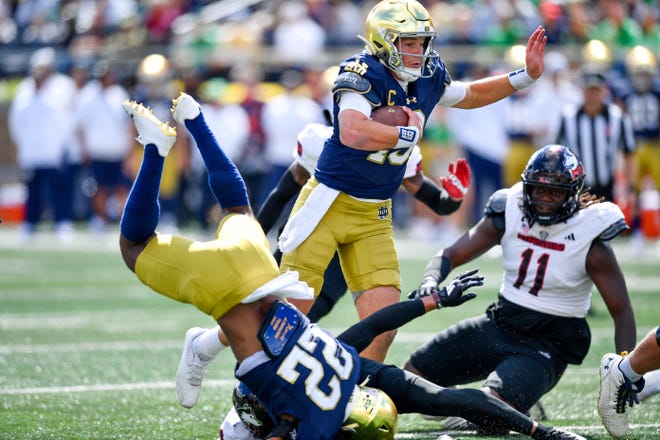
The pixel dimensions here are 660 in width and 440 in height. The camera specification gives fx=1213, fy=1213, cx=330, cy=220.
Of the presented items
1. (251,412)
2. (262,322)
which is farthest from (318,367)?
(251,412)

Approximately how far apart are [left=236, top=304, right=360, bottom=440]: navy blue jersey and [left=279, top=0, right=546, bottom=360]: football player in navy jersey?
101cm

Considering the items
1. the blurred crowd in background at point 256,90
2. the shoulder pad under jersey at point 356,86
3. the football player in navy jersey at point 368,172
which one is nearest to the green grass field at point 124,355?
the football player in navy jersey at point 368,172

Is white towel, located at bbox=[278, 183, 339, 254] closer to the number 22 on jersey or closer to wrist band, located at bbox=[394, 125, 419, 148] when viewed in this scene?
wrist band, located at bbox=[394, 125, 419, 148]

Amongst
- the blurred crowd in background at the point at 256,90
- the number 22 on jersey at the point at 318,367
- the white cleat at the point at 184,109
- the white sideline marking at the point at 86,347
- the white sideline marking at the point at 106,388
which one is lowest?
the blurred crowd in background at the point at 256,90

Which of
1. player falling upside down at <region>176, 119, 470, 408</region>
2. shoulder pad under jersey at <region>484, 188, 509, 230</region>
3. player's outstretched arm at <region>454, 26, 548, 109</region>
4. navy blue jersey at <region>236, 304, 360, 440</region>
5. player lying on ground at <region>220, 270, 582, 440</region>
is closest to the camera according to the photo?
navy blue jersey at <region>236, 304, 360, 440</region>

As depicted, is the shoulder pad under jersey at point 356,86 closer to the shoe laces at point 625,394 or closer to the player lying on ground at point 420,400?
the player lying on ground at point 420,400

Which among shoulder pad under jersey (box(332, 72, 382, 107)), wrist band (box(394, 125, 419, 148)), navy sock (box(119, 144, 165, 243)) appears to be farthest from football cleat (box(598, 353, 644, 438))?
navy sock (box(119, 144, 165, 243))

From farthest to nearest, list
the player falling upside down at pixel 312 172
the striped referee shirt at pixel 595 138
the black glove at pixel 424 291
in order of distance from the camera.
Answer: the striped referee shirt at pixel 595 138, the player falling upside down at pixel 312 172, the black glove at pixel 424 291

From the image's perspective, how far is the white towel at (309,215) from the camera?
5402mm

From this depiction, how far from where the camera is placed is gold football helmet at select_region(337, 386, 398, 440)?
14.2 ft

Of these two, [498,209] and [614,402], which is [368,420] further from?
[498,209]

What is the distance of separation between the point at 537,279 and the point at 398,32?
4.17ft

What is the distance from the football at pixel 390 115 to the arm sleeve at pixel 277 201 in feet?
3.17

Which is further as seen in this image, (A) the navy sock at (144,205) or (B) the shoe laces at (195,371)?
(B) the shoe laces at (195,371)
